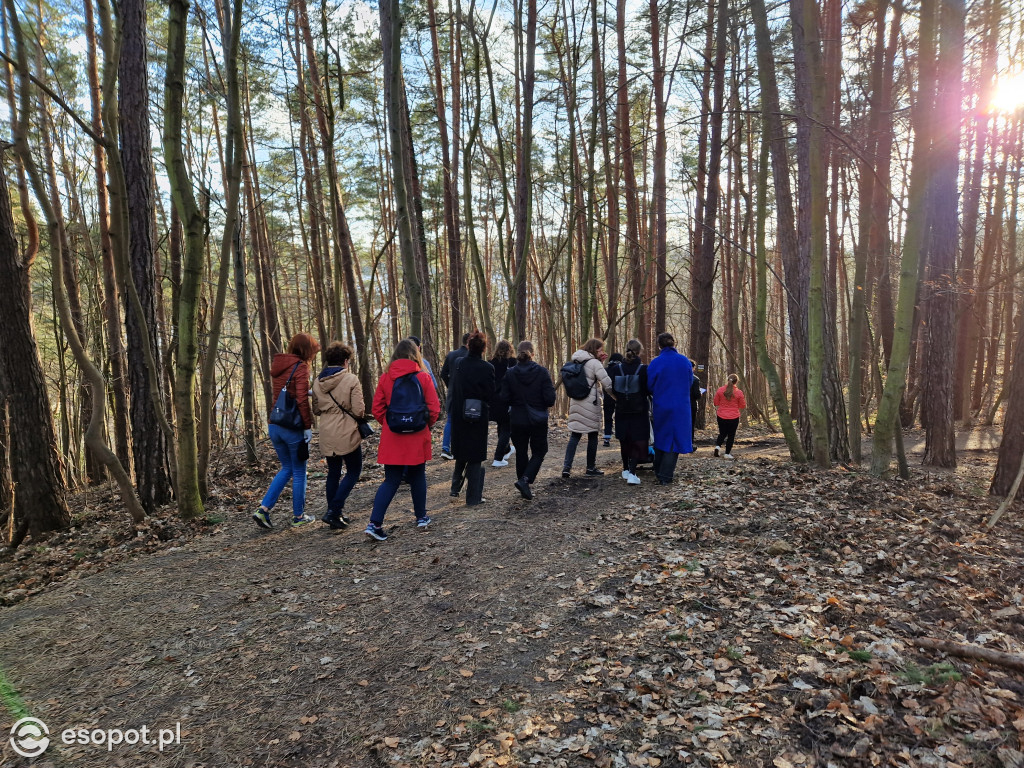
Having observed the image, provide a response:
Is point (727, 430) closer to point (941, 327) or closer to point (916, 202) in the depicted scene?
point (941, 327)

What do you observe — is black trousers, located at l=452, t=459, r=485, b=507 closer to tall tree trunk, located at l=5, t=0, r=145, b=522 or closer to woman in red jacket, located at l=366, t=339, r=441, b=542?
woman in red jacket, located at l=366, t=339, r=441, b=542

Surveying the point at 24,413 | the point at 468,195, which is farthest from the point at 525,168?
the point at 24,413

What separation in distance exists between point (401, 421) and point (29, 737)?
3.40m

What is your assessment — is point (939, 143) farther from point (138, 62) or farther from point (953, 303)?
point (138, 62)

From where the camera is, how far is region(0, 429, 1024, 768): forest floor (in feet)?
8.90

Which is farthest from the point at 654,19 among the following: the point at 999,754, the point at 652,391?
the point at 999,754

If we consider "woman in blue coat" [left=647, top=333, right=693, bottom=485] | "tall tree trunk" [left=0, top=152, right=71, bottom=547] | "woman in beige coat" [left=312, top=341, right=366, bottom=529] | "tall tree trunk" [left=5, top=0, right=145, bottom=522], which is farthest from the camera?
"tall tree trunk" [left=0, top=152, right=71, bottom=547]

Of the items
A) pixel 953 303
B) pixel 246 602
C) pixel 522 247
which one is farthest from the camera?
pixel 522 247

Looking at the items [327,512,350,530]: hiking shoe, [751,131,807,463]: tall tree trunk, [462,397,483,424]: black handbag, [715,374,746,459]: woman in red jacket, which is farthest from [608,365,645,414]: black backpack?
[327,512,350,530]: hiking shoe

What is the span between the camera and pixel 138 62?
7055 millimetres

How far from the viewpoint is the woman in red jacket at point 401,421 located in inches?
219

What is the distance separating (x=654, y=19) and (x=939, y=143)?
10682 mm

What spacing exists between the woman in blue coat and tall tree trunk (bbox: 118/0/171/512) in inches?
256

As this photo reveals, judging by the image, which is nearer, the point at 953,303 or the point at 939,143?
the point at 939,143
